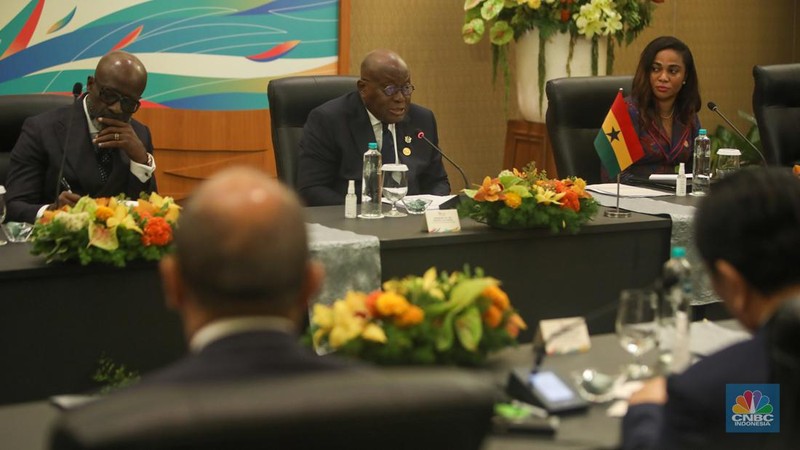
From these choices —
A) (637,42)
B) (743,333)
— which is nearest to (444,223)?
(743,333)

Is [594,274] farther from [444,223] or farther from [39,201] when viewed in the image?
[39,201]

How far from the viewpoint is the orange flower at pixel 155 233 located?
276 cm

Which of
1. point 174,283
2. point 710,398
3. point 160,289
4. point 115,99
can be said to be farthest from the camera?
point 115,99

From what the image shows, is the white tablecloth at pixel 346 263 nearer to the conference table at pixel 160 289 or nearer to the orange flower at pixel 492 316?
the conference table at pixel 160 289

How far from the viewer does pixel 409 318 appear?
6.06ft

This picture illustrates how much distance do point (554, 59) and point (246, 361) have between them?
4469 mm

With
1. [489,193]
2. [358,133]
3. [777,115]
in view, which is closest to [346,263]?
[489,193]

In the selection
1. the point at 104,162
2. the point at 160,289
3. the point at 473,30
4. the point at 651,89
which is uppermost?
the point at 473,30

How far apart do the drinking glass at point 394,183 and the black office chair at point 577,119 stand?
1013 mm

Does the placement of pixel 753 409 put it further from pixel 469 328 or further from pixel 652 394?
pixel 469 328

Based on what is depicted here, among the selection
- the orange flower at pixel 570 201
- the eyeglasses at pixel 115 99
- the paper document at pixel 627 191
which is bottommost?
the paper document at pixel 627 191

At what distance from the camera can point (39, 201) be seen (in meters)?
3.58

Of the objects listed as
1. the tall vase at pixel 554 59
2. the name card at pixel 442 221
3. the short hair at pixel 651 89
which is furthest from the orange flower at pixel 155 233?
the tall vase at pixel 554 59

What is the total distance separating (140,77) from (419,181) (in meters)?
1.11
